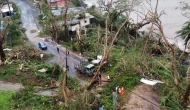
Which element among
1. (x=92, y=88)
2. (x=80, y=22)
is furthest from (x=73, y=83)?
(x=80, y=22)

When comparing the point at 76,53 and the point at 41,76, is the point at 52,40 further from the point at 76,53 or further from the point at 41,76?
the point at 41,76

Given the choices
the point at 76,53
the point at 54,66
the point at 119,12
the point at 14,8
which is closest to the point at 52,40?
the point at 76,53

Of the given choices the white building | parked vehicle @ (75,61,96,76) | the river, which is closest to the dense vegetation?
parked vehicle @ (75,61,96,76)

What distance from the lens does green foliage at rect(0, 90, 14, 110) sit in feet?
50.8

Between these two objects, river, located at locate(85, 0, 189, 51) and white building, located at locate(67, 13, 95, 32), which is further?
river, located at locate(85, 0, 189, 51)

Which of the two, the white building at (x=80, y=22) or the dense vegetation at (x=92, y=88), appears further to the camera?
the white building at (x=80, y=22)

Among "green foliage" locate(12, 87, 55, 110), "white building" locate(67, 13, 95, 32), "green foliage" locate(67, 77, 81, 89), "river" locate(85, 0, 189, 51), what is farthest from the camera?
"river" locate(85, 0, 189, 51)

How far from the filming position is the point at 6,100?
634 inches

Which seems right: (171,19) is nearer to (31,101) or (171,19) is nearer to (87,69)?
(87,69)

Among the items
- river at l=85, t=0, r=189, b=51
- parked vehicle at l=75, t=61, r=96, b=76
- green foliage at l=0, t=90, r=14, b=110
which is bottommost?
green foliage at l=0, t=90, r=14, b=110

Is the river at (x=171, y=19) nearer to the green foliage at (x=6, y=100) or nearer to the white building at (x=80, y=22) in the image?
the white building at (x=80, y=22)

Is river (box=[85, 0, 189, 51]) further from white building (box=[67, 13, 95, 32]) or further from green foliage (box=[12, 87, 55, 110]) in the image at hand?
green foliage (box=[12, 87, 55, 110])

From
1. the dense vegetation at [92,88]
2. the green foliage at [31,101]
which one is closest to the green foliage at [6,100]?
the dense vegetation at [92,88]

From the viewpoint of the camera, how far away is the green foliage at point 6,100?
15.5 meters
